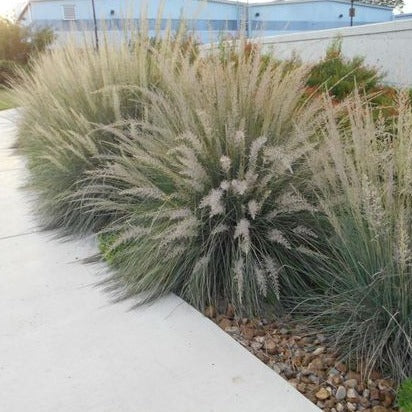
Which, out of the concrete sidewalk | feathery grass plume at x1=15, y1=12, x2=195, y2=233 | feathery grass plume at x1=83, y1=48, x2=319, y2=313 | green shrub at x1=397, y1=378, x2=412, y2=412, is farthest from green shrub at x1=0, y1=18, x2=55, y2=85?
green shrub at x1=397, y1=378, x2=412, y2=412

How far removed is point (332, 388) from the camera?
2.17 meters

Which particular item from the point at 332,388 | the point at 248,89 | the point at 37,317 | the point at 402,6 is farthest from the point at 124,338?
the point at 402,6

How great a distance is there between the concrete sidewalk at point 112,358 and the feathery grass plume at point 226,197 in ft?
0.73

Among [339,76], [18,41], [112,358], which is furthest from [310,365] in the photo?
[18,41]

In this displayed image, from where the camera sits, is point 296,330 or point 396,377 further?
point 296,330

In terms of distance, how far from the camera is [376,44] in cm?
794

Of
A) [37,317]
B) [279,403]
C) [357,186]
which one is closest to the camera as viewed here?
[279,403]

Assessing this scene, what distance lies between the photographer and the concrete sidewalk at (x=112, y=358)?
2.14 m

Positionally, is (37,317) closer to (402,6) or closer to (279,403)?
(279,403)

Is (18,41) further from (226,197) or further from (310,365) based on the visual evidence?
(310,365)

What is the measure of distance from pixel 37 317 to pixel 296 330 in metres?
1.48

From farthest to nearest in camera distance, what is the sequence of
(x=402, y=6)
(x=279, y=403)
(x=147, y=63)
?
(x=402, y=6), (x=147, y=63), (x=279, y=403)

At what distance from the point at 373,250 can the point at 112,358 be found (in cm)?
134

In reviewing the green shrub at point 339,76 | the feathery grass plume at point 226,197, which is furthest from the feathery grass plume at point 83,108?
the green shrub at point 339,76
